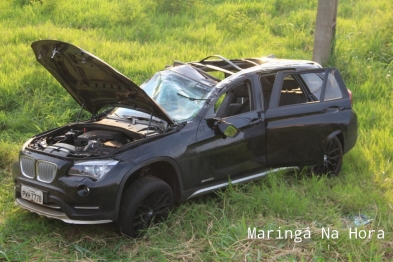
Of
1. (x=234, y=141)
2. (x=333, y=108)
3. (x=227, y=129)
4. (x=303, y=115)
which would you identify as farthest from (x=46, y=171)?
(x=333, y=108)

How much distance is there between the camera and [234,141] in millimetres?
5746

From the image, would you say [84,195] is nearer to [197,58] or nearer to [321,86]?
[321,86]

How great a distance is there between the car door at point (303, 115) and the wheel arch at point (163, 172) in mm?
1255

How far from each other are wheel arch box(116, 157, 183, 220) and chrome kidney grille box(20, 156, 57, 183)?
66 centimetres

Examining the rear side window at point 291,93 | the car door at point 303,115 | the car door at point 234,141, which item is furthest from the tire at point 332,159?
the car door at point 234,141

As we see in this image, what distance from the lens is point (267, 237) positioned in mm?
4898

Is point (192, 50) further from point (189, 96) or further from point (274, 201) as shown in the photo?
point (274, 201)

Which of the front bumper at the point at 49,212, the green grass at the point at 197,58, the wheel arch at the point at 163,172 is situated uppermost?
the wheel arch at the point at 163,172

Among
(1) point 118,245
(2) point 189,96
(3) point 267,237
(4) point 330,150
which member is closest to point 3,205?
(1) point 118,245

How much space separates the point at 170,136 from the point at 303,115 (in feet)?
6.19

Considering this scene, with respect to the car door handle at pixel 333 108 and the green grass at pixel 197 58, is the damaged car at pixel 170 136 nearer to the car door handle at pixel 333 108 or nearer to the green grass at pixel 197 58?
the car door handle at pixel 333 108

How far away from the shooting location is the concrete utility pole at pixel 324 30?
10.0 meters

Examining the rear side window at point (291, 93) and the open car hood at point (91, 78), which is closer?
the open car hood at point (91, 78)

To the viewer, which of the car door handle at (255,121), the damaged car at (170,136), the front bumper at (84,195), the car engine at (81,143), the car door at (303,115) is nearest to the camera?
the front bumper at (84,195)
